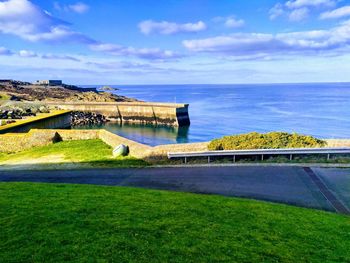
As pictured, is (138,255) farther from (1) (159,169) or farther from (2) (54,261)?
(1) (159,169)

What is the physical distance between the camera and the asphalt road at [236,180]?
10781mm

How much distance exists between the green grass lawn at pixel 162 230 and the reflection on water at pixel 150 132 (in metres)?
42.8

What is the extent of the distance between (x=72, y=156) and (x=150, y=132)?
4545 cm

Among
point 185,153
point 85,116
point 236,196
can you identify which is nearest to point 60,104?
point 85,116

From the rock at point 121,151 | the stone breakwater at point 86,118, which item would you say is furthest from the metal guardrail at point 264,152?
the stone breakwater at point 86,118

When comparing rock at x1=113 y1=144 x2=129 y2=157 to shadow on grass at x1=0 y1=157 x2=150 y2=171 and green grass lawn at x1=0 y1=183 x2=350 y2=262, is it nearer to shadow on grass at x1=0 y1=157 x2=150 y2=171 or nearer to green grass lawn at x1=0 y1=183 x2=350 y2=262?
shadow on grass at x1=0 y1=157 x2=150 y2=171

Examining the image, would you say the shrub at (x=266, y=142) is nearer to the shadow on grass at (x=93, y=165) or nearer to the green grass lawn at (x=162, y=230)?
the shadow on grass at (x=93, y=165)

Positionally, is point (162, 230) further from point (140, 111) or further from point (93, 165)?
point (140, 111)

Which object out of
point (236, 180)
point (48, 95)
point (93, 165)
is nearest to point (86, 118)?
point (48, 95)

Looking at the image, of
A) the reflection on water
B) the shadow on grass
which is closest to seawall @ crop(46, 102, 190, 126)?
the reflection on water

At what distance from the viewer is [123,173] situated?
14.6 metres

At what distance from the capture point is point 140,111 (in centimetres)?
7725

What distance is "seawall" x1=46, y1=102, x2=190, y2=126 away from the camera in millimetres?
71562

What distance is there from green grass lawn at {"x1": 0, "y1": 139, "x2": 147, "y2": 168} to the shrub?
4.51m
